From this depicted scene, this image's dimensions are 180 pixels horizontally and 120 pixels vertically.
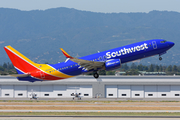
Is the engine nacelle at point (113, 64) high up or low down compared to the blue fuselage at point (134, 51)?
down

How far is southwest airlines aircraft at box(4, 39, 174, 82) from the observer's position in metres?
64.2

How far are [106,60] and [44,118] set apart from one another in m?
19.8

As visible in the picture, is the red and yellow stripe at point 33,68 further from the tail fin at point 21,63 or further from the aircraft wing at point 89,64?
the aircraft wing at point 89,64

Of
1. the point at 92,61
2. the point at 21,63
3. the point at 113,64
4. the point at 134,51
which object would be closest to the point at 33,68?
the point at 21,63

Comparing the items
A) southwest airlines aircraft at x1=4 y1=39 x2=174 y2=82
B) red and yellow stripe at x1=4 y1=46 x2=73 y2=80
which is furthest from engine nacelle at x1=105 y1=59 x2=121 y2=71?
red and yellow stripe at x1=4 y1=46 x2=73 y2=80

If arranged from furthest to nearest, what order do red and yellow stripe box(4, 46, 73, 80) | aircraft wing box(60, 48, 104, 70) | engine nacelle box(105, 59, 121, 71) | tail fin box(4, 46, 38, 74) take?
tail fin box(4, 46, 38, 74)
red and yellow stripe box(4, 46, 73, 80)
aircraft wing box(60, 48, 104, 70)
engine nacelle box(105, 59, 121, 71)

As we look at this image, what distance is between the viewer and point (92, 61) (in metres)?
64.6

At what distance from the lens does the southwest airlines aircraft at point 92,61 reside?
211ft

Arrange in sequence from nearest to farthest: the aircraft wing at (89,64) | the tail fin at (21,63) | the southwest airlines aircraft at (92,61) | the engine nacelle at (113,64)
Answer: the engine nacelle at (113,64) < the southwest airlines aircraft at (92,61) < the aircraft wing at (89,64) < the tail fin at (21,63)

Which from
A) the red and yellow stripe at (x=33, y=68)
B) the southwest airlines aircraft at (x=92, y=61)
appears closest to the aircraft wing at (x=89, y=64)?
the southwest airlines aircraft at (x=92, y=61)

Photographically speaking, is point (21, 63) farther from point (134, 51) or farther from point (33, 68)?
point (134, 51)

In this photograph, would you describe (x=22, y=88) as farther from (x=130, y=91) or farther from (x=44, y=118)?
(x=44, y=118)

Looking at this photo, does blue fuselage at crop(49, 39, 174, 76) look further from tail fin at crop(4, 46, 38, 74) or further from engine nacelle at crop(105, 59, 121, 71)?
tail fin at crop(4, 46, 38, 74)

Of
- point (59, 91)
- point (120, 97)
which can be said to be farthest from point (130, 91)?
point (59, 91)
